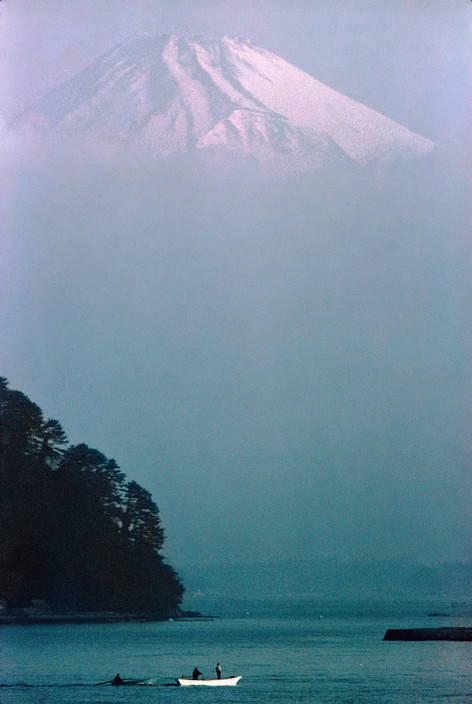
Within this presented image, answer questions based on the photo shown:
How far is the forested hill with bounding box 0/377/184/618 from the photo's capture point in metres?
90.4

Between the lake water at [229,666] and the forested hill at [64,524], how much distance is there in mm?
5780

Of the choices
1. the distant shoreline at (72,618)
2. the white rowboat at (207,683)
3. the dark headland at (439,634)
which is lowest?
the white rowboat at (207,683)

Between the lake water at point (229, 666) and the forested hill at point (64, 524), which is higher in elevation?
the forested hill at point (64, 524)

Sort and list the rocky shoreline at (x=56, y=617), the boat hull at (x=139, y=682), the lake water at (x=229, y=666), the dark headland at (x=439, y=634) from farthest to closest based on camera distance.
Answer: the rocky shoreline at (x=56, y=617), the dark headland at (x=439, y=634), the boat hull at (x=139, y=682), the lake water at (x=229, y=666)

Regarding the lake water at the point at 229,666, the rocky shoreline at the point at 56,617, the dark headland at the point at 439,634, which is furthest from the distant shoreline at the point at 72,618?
the dark headland at the point at 439,634

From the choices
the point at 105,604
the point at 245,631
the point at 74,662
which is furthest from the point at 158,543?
the point at 74,662

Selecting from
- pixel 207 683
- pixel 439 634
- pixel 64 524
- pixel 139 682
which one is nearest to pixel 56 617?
pixel 64 524

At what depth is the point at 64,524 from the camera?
94750 mm

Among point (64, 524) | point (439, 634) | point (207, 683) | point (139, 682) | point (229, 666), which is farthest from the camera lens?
point (64, 524)

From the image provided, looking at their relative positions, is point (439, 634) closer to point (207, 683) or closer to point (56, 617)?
point (207, 683)

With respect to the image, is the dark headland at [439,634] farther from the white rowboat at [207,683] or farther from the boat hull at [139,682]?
the boat hull at [139,682]

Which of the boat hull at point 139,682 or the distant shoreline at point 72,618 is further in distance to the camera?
the distant shoreline at point 72,618

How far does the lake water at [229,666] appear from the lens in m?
44.9

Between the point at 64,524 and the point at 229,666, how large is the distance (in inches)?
1466
